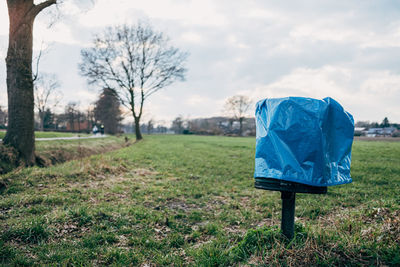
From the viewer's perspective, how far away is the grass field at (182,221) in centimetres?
300

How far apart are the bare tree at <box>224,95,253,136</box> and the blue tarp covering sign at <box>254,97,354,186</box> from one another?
7006cm

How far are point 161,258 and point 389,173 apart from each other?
9586mm

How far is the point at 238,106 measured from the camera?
73.4 m

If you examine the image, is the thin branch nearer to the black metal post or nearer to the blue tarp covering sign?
the blue tarp covering sign

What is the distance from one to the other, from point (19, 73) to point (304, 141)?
10.0 meters

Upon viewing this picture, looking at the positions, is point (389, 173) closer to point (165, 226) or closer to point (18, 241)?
point (165, 226)

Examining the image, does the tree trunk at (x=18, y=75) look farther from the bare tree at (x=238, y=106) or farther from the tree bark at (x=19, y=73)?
the bare tree at (x=238, y=106)

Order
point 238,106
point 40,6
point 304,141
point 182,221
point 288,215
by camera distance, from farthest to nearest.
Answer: point 238,106, point 40,6, point 182,221, point 288,215, point 304,141

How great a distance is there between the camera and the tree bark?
27.6 feet

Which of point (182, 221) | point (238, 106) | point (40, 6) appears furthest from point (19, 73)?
point (238, 106)

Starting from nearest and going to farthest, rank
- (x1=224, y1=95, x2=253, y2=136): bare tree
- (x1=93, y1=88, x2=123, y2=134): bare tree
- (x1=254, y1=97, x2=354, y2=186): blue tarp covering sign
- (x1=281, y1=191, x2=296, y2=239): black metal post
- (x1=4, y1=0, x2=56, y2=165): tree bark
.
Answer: (x1=254, y1=97, x2=354, y2=186): blue tarp covering sign → (x1=281, y1=191, x2=296, y2=239): black metal post → (x1=4, y1=0, x2=56, y2=165): tree bark → (x1=93, y1=88, x2=123, y2=134): bare tree → (x1=224, y1=95, x2=253, y2=136): bare tree

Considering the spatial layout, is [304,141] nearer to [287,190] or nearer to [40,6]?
[287,190]

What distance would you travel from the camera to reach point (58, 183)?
6.93 m

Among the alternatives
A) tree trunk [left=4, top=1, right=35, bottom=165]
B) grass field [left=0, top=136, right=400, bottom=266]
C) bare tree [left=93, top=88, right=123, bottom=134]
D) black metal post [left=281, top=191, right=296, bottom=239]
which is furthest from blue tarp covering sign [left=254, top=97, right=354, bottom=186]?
bare tree [left=93, top=88, right=123, bottom=134]
